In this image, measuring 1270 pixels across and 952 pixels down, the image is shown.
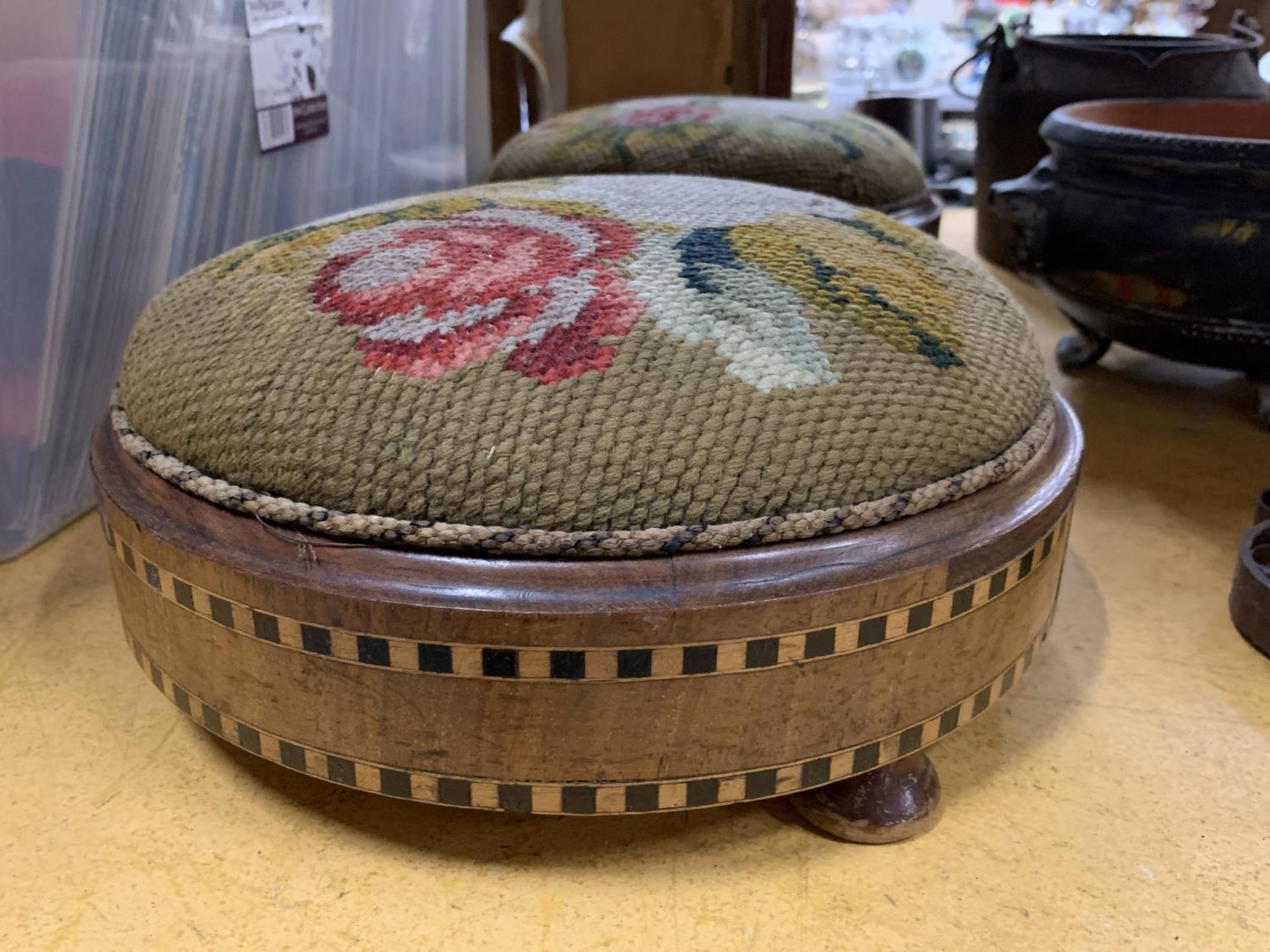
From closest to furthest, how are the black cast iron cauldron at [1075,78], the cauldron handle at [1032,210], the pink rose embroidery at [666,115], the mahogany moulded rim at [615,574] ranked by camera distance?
the mahogany moulded rim at [615,574] < the cauldron handle at [1032,210] < the pink rose embroidery at [666,115] < the black cast iron cauldron at [1075,78]

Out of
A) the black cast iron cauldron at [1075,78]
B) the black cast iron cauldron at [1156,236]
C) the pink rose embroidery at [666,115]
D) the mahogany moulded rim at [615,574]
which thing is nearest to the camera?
the mahogany moulded rim at [615,574]

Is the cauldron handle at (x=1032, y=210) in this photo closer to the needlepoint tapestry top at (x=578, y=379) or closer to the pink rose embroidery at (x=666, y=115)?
the pink rose embroidery at (x=666, y=115)

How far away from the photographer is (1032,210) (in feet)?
4.75

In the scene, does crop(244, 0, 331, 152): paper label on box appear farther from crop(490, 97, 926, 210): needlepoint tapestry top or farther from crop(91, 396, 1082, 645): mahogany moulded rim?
crop(91, 396, 1082, 645): mahogany moulded rim

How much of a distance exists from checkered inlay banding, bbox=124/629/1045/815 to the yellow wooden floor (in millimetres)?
81

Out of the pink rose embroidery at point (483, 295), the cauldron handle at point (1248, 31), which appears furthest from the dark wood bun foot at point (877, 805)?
the cauldron handle at point (1248, 31)

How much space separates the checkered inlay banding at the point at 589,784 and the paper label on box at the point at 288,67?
100 centimetres

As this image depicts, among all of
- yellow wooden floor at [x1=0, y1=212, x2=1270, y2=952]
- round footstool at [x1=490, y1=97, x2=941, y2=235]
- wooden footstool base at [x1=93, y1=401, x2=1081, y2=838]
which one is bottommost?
yellow wooden floor at [x1=0, y1=212, x2=1270, y2=952]

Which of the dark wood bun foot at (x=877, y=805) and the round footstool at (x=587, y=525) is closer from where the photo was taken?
the round footstool at (x=587, y=525)

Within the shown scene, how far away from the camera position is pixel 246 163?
4.84 feet

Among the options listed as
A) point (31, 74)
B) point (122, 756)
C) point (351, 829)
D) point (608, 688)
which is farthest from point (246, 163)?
point (608, 688)

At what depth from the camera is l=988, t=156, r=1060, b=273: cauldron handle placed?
4.74ft

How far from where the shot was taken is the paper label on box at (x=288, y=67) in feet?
4.80

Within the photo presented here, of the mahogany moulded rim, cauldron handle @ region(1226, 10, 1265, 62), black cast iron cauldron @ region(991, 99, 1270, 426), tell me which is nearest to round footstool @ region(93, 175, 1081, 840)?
the mahogany moulded rim
